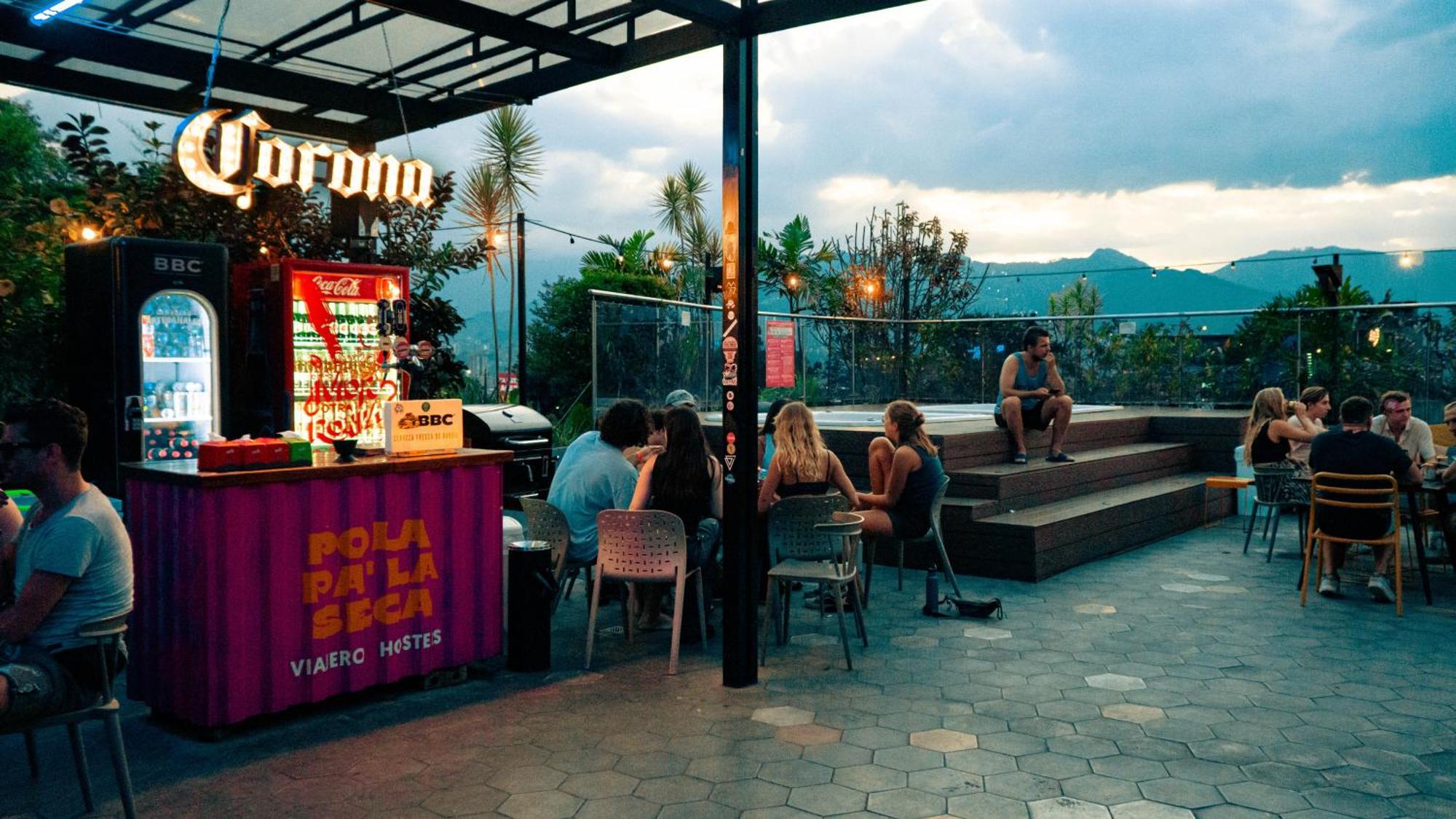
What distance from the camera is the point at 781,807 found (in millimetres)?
3201

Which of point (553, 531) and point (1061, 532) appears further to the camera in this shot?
point (1061, 532)

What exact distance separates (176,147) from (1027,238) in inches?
1123

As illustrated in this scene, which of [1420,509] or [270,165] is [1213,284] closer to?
[1420,509]

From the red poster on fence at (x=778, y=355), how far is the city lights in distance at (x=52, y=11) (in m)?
7.82

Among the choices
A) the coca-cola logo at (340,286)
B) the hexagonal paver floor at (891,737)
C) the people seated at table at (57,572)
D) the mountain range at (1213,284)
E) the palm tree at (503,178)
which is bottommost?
the hexagonal paver floor at (891,737)

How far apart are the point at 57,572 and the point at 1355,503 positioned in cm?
680

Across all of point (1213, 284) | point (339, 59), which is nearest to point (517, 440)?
point (339, 59)

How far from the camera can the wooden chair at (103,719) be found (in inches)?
112

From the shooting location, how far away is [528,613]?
15.7ft

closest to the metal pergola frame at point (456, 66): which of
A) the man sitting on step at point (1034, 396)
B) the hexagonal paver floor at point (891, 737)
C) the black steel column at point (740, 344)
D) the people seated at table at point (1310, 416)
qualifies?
the black steel column at point (740, 344)

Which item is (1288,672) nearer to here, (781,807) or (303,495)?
(781,807)

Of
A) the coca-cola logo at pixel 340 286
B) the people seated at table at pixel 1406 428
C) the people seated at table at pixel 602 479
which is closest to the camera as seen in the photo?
the people seated at table at pixel 602 479

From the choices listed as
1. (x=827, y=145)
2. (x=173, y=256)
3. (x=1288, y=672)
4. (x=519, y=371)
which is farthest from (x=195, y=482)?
(x=827, y=145)

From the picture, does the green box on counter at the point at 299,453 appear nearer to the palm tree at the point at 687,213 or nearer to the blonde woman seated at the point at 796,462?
the blonde woman seated at the point at 796,462
